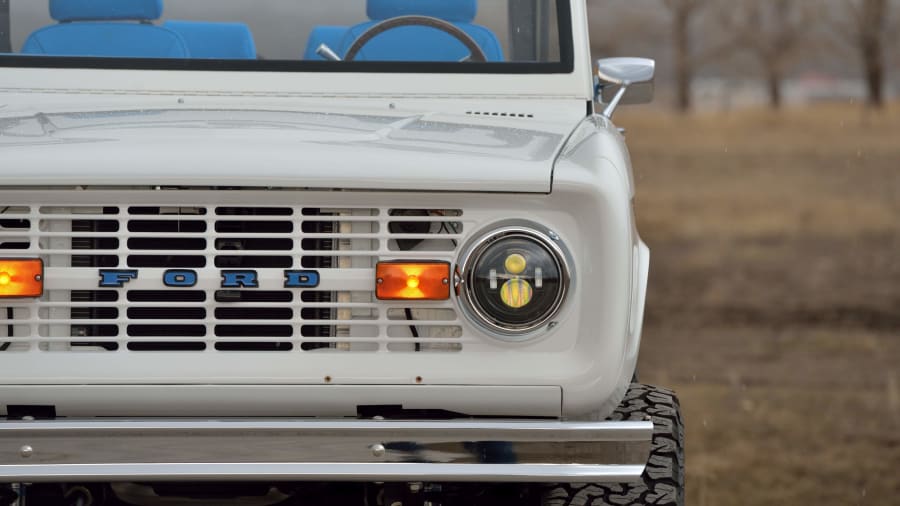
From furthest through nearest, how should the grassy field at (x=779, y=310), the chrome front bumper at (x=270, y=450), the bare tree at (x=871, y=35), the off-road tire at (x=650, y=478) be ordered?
the bare tree at (x=871, y=35)
the grassy field at (x=779, y=310)
the off-road tire at (x=650, y=478)
the chrome front bumper at (x=270, y=450)

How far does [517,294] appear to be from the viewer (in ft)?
9.82

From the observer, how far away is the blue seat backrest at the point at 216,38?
4.21 meters

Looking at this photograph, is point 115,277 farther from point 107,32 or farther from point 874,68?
point 874,68

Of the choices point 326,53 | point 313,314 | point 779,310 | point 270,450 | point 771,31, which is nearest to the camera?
point 270,450

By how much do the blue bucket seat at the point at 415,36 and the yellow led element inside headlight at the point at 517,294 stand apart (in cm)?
129

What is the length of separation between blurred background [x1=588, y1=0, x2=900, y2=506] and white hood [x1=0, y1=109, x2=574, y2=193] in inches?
106

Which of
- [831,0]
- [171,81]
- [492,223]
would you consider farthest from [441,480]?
[831,0]

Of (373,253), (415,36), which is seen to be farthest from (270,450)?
(415,36)

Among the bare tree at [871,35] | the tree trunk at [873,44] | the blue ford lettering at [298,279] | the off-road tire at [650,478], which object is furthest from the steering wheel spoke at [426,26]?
the tree trunk at [873,44]

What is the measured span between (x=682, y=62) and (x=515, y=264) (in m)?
36.2

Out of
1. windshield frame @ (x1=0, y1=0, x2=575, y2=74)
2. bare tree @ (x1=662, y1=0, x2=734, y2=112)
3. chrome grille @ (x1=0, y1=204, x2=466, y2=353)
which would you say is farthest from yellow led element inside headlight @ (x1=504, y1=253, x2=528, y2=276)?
bare tree @ (x1=662, y1=0, x2=734, y2=112)

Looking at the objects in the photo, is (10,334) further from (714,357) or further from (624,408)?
(714,357)

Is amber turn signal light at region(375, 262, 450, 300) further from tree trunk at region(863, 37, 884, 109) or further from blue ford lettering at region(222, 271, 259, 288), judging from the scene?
tree trunk at region(863, 37, 884, 109)

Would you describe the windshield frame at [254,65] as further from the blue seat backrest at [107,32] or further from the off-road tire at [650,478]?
the off-road tire at [650,478]
